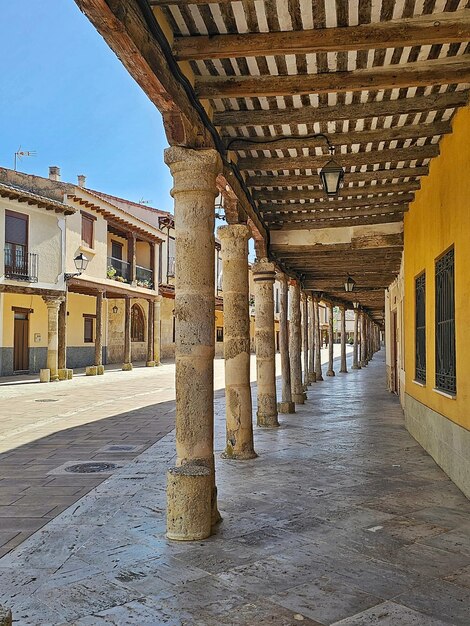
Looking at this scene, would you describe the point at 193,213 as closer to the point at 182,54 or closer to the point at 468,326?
the point at 182,54

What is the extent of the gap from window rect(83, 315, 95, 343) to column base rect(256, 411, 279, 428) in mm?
19223

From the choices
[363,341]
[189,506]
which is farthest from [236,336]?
[363,341]

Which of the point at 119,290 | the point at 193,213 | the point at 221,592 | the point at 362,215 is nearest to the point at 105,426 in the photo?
the point at 362,215

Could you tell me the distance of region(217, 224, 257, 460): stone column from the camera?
7.38 m

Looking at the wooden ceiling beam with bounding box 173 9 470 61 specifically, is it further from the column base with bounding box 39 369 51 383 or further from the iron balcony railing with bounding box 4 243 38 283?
the iron balcony railing with bounding box 4 243 38 283

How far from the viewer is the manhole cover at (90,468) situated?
22.4 ft

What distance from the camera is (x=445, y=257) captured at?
261 inches

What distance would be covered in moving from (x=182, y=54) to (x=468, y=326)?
3.48 m

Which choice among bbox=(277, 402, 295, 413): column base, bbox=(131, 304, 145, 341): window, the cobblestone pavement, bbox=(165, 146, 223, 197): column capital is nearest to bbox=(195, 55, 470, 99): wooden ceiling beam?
bbox=(165, 146, 223, 197): column capital

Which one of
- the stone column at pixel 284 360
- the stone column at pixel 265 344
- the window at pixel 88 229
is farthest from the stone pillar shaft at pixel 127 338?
the stone column at pixel 265 344

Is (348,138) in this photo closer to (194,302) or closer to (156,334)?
(194,302)

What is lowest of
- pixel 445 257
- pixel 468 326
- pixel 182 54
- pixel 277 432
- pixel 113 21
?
pixel 277 432

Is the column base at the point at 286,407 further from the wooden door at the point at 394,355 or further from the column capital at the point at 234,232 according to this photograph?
the column capital at the point at 234,232

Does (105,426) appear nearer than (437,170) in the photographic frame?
No
